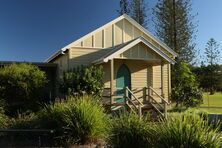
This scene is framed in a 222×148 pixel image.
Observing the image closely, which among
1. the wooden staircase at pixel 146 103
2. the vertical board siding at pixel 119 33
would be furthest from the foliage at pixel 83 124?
the vertical board siding at pixel 119 33

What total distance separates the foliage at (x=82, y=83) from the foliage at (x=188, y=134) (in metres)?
12.0

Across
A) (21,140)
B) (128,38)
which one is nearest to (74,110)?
(21,140)

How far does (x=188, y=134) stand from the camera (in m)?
7.46

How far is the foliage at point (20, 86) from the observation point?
1902 centimetres

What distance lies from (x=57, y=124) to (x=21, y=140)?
162 centimetres

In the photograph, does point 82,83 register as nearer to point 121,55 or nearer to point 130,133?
point 121,55

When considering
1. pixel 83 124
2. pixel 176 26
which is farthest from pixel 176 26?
pixel 83 124

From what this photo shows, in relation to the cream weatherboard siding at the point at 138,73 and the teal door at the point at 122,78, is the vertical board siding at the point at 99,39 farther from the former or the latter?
the teal door at the point at 122,78

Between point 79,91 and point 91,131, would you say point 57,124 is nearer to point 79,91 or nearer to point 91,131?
point 91,131

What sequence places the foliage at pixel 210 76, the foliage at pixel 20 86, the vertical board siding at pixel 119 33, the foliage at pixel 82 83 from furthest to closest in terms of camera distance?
the foliage at pixel 210 76, the vertical board siding at pixel 119 33, the foliage at pixel 82 83, the foliage at pixel 20 86

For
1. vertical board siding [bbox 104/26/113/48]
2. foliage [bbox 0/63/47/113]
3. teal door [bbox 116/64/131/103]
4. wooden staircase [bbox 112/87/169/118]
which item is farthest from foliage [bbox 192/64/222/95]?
foliage [bbox 0/63/47/113]

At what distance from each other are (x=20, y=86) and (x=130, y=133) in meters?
11.2

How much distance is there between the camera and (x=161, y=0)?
4119 centimetres

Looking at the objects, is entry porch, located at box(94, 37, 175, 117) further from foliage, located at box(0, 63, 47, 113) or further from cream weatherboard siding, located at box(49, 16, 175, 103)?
foliage, located at box(0, 63, 47, 113)
